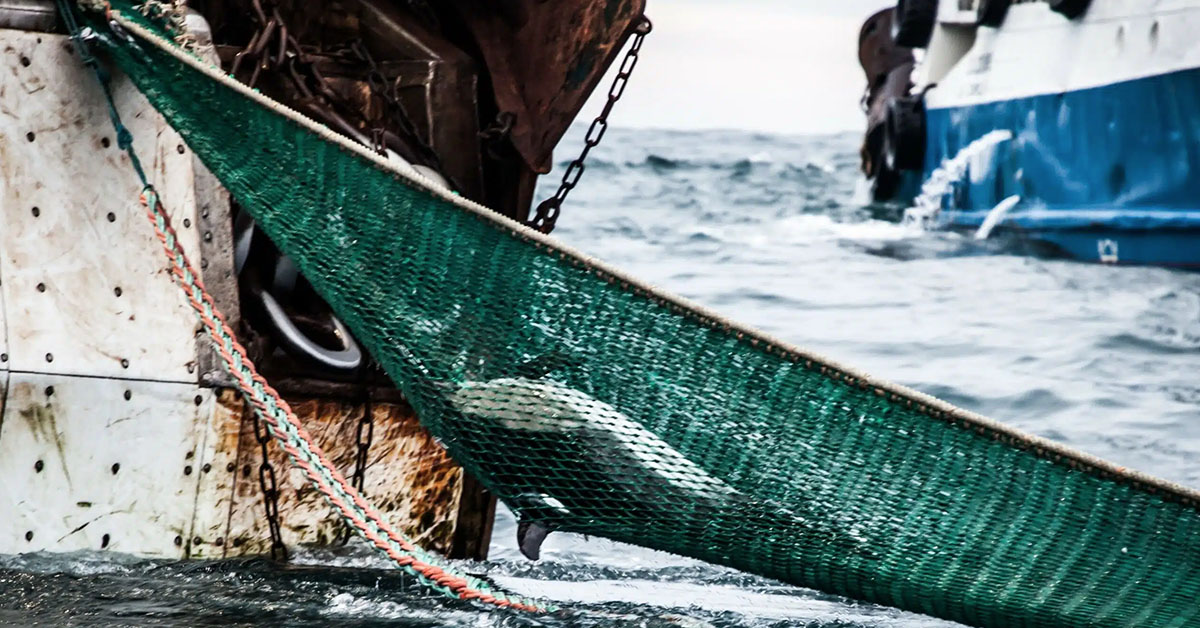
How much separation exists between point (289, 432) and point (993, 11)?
2193 centimetres

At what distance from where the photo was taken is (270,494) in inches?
196

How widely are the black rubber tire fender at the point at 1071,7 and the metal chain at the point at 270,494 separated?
18.1 metres

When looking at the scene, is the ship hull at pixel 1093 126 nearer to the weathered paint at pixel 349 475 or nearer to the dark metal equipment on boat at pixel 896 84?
the dark metal equipment on boat at pixel 896 84

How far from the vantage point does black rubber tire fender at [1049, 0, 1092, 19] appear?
21.0 meters

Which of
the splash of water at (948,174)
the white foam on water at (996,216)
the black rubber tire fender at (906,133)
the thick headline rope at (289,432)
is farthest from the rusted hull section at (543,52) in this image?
the black rubber tire fender at (906,133)

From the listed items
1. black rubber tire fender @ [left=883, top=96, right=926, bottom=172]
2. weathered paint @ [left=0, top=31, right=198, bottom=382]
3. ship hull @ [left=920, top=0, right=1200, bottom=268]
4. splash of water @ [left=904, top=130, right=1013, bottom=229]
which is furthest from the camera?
black rubber tire fender @ [left=883, top=96, right=926, bottom=172]

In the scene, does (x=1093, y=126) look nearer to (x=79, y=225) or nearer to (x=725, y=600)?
(x=725, y=600)

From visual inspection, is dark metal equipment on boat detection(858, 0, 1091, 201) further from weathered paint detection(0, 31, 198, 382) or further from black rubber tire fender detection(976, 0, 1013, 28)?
weathered paint detection(0, 31, 198, 382)

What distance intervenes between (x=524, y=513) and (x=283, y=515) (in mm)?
1227

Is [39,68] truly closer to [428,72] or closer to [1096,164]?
[428,72]

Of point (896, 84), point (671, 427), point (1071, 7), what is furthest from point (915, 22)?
point (671, 427)

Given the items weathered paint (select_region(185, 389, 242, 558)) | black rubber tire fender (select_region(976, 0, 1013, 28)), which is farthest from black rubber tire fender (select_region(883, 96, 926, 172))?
weathered paint (select_region(185, 389, 242, 558))

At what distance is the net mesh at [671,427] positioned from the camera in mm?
3863

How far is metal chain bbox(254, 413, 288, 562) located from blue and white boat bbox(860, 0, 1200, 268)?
15891 millimetres
